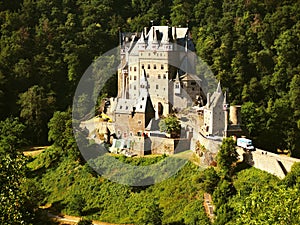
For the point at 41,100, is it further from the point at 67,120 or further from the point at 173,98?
the point at 173,98

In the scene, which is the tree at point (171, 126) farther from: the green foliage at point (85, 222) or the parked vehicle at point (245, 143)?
the green foliage at point (85, 222)

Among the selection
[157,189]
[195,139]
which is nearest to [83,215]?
[157,189]

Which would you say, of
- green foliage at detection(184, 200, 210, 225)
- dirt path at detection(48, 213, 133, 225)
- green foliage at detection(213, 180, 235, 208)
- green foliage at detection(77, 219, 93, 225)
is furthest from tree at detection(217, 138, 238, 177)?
dirt path at detection(48, 213, 133, 225)

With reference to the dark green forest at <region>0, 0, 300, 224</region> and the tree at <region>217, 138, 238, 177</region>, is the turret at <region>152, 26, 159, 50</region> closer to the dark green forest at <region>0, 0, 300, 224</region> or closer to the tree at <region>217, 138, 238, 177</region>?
the dark green forest at <region>0, 0, 300, 224</region>

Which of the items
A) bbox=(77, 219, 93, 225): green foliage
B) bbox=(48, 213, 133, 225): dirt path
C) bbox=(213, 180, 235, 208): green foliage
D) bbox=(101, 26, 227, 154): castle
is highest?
bbox=(101, 26, 227, 154): castle

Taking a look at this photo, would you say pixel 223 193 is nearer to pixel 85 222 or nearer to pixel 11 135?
pixel 85 222
